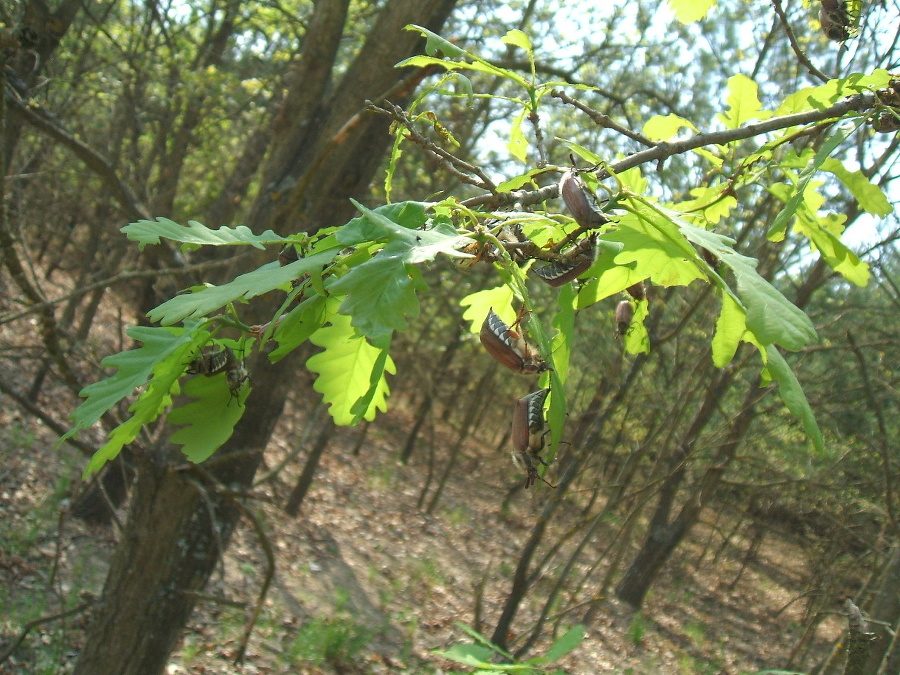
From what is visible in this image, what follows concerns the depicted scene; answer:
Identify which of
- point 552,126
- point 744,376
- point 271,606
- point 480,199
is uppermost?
point 552,126

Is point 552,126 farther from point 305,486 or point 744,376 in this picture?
point 305,486

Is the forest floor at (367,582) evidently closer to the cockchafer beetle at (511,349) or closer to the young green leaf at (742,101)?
the cockchafer beetle at (511,349)

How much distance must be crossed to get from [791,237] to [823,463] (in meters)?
4.44

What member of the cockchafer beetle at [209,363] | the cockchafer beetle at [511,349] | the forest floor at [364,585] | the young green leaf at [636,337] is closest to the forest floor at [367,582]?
the forest floor at [364,585]

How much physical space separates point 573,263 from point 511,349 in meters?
0.17

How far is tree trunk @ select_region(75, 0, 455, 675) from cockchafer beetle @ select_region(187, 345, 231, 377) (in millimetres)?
2392

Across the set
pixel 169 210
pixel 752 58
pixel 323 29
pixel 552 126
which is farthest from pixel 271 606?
pixel 552 126

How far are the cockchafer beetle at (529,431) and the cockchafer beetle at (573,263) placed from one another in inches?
7.0

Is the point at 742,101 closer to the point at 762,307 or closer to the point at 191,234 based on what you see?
the point at 762,307

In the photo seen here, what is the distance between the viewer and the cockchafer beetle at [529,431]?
1.14m

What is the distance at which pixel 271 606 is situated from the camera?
7770 mm

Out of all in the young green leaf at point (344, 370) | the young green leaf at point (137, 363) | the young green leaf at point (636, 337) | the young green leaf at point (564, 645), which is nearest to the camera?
the young green leaf at point (137, 363)

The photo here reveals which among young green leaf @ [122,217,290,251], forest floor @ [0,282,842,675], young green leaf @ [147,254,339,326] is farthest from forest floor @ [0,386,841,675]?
young green leaf @ [147,254,339,326]

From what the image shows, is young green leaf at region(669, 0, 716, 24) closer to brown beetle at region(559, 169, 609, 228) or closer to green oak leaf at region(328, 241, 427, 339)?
brown beetle at region(559, 169, 609, 228)
